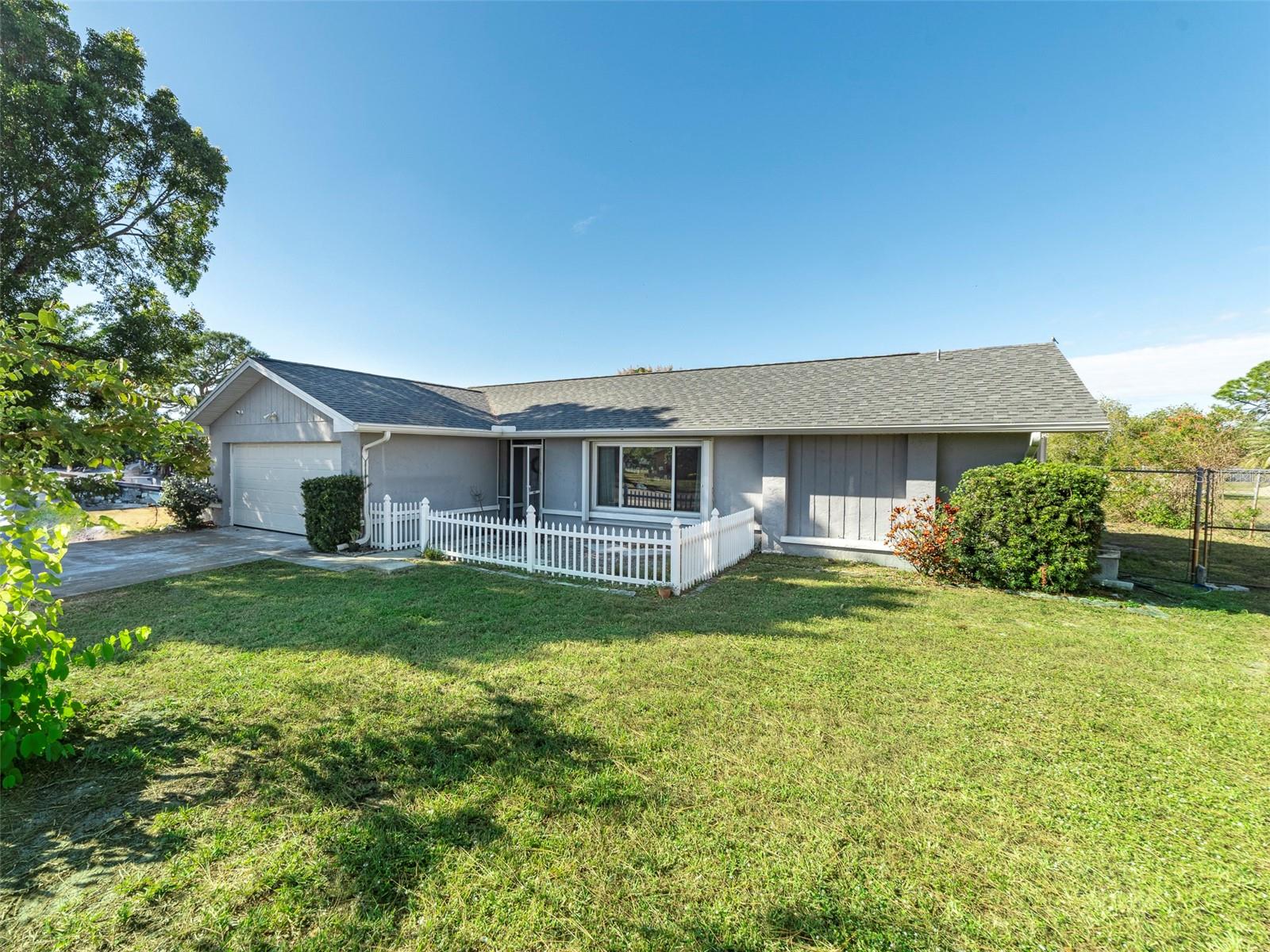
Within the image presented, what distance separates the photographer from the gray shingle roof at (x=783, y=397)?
9.01 meters

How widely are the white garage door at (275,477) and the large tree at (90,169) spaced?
570cm

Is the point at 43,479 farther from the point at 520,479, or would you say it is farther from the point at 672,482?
the point at 520,479

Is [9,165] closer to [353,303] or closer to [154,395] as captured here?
[353,303]

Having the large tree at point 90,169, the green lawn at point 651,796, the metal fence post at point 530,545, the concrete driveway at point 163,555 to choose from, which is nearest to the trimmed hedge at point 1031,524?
the green lawn at point 651,796

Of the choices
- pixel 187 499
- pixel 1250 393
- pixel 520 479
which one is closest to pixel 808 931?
pixel 520 479

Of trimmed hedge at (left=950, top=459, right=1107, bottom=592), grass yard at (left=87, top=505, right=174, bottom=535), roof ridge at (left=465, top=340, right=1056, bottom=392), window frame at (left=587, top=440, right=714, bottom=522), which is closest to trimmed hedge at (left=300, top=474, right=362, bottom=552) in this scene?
window frame at (left=587, top=440, right=714, bottom=522)

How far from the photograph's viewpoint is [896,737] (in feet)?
12.1

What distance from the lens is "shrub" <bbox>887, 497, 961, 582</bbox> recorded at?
332 inches

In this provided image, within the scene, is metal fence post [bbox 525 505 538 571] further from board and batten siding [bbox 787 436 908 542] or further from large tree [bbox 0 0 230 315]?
large tree [bbox 0 0 230 315]

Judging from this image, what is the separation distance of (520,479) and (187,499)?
8.83 metres

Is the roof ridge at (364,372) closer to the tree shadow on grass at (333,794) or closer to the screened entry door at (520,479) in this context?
the screened entry door at (520,479)

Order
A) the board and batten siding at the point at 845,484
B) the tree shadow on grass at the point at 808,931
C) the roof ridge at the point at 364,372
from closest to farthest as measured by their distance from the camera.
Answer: the tree shadow on grass at the point at 808,931 < the board and batten siding at the point at 845,484 < the roof ridge at the point at 364,372

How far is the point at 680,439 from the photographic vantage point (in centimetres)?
1170

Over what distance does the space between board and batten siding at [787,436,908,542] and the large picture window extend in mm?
2268
